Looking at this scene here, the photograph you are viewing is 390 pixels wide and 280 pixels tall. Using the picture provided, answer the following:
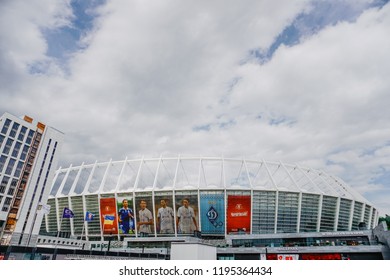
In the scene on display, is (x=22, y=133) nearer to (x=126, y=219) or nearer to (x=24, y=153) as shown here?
(x=24, y=153)

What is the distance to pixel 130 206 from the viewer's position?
80.1m

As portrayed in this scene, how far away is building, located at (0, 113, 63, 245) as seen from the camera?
63000mm

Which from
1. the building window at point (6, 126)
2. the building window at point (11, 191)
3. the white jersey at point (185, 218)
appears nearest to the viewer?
the building window at point (11, 191)

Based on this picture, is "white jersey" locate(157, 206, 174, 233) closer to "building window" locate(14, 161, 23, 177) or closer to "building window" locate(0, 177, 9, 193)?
"building window" locate(14, 161, 23, 177)

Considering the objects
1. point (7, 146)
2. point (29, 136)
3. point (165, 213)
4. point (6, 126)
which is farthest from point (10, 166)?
point (165, 213)

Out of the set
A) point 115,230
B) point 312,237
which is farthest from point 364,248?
point 115,230

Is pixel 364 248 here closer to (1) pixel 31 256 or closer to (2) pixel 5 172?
(1) pixel 31 256

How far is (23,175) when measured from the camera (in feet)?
223

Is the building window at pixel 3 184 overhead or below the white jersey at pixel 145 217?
overhead

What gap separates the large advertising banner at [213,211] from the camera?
2928 inches

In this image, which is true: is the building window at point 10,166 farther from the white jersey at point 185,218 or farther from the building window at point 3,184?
the white jersey at point 185,218

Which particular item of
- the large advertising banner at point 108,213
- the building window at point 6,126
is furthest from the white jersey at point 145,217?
the building window at point 6,126

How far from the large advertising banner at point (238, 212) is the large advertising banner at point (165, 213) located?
16.9 m
